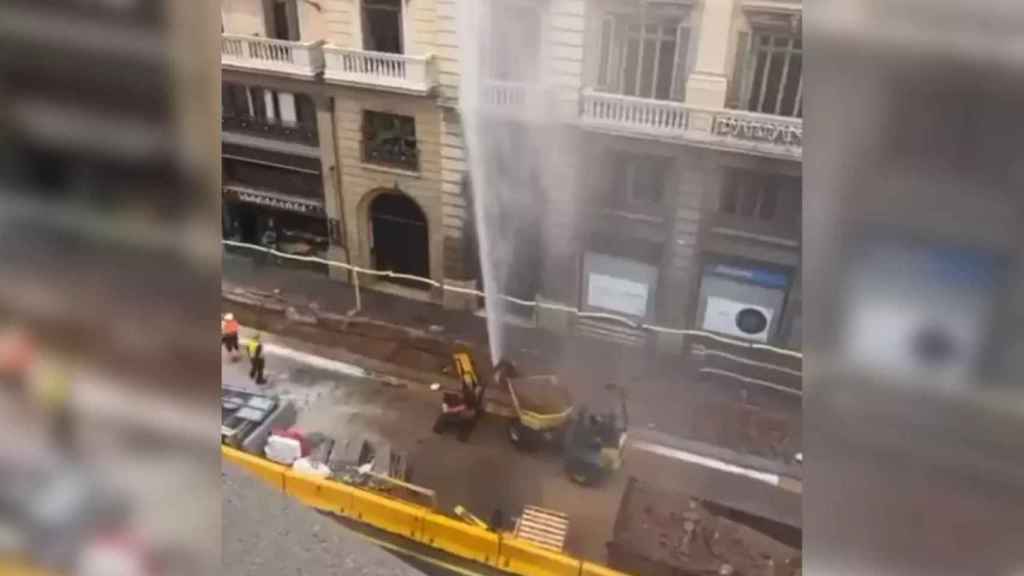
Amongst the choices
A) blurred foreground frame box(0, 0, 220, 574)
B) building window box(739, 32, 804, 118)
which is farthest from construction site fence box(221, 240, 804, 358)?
blurred foreground frame box(0, 0, 220, 574)

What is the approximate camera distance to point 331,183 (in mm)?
1013

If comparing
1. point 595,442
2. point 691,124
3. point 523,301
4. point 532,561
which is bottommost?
point 532,561

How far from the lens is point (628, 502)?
0.98 metres

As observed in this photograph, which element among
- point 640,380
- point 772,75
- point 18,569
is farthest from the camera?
point 640,380

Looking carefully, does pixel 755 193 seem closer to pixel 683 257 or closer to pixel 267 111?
pixel 683 257

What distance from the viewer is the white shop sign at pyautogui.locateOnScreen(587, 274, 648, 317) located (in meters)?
0.93

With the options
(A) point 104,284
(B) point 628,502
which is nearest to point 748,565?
(B) point 628,502

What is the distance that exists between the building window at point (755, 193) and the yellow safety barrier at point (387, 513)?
53cm

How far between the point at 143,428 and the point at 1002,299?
48 cm

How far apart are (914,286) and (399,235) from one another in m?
0.66

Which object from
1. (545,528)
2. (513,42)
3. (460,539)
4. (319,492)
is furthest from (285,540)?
(513,42)

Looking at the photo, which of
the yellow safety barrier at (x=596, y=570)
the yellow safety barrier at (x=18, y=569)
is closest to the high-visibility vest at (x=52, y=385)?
the yellow safety barrier at (x=18, y=569)

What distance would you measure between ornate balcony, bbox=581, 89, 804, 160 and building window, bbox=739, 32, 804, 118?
0.01 meters

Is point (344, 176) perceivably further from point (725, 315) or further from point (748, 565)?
point (748, 565)
